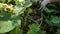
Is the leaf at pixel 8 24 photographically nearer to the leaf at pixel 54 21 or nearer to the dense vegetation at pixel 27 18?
the dense vegetation at pixel 27 18

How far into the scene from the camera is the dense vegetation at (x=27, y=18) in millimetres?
981

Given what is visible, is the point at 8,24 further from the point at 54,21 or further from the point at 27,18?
the point at 54,21

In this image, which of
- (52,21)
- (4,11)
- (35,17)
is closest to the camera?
(4,11)

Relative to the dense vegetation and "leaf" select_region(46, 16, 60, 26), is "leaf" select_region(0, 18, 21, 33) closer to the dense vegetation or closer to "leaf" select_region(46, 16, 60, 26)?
the dense vegetation

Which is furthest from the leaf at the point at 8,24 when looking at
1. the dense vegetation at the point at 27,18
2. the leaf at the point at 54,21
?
the leaf at the point at 54,21

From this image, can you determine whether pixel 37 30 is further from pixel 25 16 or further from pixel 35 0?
pixel 35 0

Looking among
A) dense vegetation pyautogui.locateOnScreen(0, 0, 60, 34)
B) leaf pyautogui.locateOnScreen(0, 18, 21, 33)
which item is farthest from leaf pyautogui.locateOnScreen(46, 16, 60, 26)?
leaf pyautogui.locateOnScreen(0, 18, 21, 33)

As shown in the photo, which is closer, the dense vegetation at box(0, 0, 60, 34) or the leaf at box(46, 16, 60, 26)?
the dense vegetation at box(0, 0, 60, 34)

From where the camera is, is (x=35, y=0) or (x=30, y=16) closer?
(x=30, y=16)

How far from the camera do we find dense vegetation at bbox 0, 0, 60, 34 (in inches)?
38.6

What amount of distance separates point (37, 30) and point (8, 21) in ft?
0.70

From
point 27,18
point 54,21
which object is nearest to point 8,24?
point 27,18

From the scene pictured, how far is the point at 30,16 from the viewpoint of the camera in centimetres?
125

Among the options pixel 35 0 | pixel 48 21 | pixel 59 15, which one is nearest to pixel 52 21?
pixel 48 21
